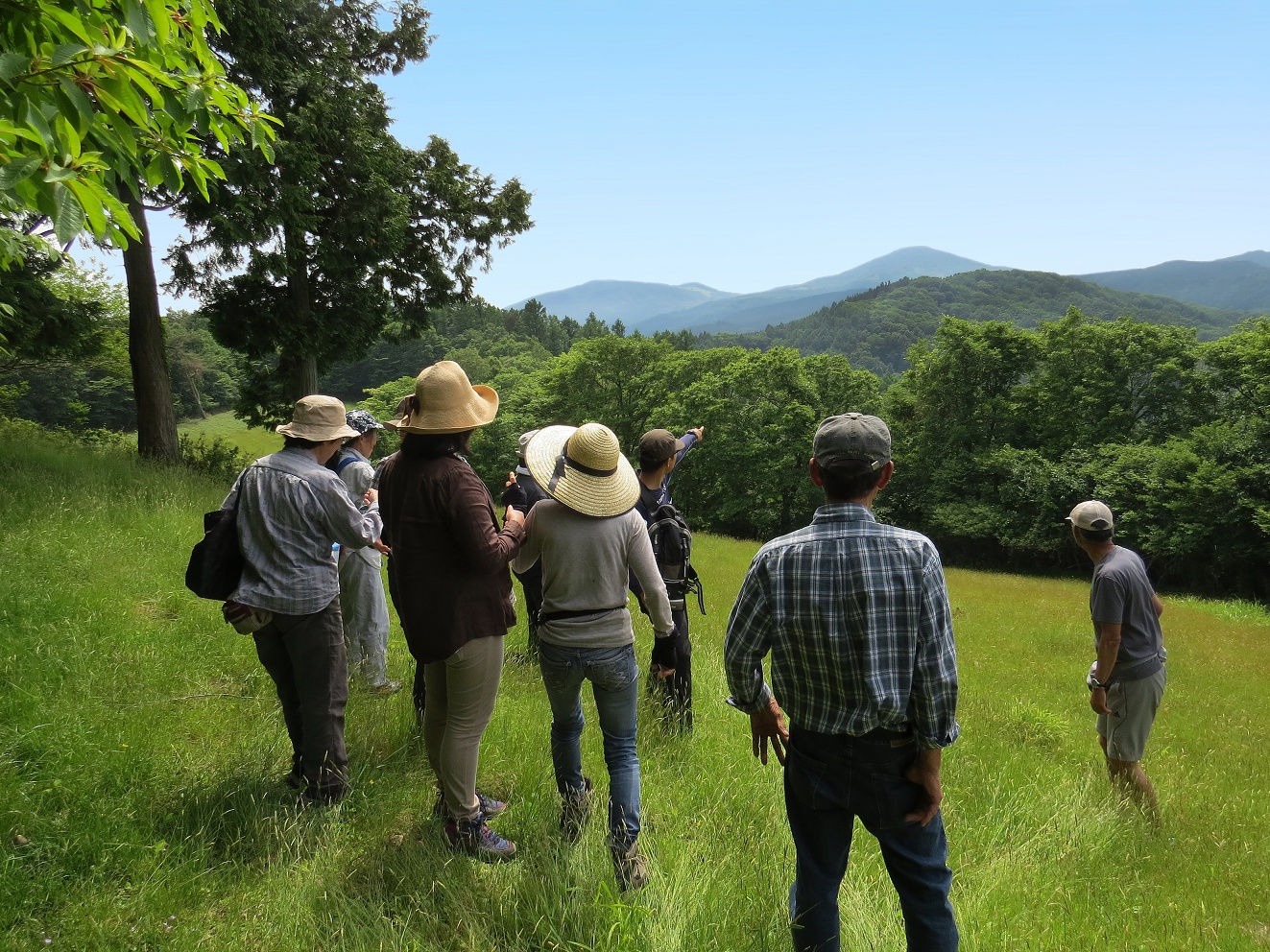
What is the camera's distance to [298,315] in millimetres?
15398

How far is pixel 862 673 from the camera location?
7.27 ft

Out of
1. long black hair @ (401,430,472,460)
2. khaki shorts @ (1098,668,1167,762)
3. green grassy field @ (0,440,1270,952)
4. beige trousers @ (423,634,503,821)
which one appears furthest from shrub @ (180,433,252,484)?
khaki shorts @ (1098,668,1167,762)

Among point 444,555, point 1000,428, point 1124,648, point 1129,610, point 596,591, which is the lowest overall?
point 1000,428

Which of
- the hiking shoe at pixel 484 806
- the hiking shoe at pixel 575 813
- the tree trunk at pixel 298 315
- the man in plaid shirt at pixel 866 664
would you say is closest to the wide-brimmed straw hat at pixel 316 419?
the hiking shoe at pixel 484 806

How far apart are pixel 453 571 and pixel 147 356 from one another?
13.1 meters

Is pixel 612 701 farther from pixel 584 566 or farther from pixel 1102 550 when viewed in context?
pixel 1102 550

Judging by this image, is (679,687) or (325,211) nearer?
(679,687)

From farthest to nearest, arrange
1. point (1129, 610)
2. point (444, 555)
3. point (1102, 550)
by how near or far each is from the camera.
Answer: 1. point (1102, 550)
2. point (1129, 610)
3. point (444, 555)

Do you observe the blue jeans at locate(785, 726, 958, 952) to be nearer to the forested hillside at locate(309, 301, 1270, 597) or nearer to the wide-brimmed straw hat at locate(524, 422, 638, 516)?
the wide-brimmed straw hat at locate(524, 422, 638, 516)

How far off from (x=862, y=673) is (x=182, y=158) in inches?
124

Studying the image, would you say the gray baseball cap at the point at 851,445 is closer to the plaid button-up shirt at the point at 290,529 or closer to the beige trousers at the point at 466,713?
the beige trousers at the point at 466,713

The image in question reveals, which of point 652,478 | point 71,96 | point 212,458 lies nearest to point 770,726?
point 652,478

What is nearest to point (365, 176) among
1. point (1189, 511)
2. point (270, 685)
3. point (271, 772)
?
point (270, 685)

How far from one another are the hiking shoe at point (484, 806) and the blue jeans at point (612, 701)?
64cm
